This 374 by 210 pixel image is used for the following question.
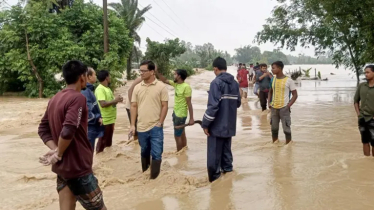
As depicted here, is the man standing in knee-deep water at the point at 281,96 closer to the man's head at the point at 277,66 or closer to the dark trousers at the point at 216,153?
the man's head at the point at 277,66

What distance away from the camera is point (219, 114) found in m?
5.18

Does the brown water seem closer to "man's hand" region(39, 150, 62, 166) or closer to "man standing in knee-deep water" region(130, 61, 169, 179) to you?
"man standing in knee-deep water" region(130, 61, 169, 179)

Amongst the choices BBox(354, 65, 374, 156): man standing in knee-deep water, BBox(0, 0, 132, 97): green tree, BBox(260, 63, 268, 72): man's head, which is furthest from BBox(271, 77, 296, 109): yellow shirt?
BBox(0, 0, 132, 97): green tree

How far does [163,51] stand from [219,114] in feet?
91.9

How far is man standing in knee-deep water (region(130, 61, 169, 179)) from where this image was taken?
5234mm

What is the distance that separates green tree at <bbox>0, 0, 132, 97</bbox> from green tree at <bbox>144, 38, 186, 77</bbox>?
1113 centimetres

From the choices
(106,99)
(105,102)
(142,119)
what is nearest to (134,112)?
(142,119)

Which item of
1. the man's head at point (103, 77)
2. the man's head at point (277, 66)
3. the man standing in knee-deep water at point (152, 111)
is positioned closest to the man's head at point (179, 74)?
the man's head at point (103, 77)

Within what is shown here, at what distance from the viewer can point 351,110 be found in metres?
13.4

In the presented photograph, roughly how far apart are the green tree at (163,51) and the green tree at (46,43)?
11127mm

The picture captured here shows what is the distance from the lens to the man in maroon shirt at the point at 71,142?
3041 millimetres

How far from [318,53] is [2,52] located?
2351 cm

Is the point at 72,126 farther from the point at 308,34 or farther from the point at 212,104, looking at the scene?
the point at 308,34

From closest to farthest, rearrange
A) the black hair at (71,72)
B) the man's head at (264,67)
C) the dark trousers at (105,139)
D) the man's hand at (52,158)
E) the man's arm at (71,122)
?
the man's arm at (71,122) < the man's hand at (52,158) < the black hair at (71,72) < the dark trousers at (105,139) < the man's head at (264,67)
